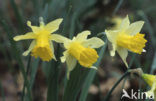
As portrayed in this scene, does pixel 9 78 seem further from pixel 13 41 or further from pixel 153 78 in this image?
pixel 153 78

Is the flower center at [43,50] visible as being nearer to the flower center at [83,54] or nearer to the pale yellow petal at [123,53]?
the flower center at [83,54]

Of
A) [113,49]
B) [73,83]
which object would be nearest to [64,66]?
[73,83]

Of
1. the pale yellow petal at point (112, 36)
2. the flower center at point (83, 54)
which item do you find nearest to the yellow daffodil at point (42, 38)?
the flower center at point (83, 54)

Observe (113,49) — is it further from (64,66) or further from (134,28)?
(64,66)

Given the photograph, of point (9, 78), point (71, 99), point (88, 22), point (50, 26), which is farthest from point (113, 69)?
point (50, 26)

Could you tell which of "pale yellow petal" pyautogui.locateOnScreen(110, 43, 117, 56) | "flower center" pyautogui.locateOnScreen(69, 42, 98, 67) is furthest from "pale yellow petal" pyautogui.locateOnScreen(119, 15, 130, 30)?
"flower center" pyautogui.locateOnScreen(69, 42, 98, 67)

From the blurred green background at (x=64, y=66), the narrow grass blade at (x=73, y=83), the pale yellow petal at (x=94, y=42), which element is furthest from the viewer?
the blurred green background at (x=64, y=66)
